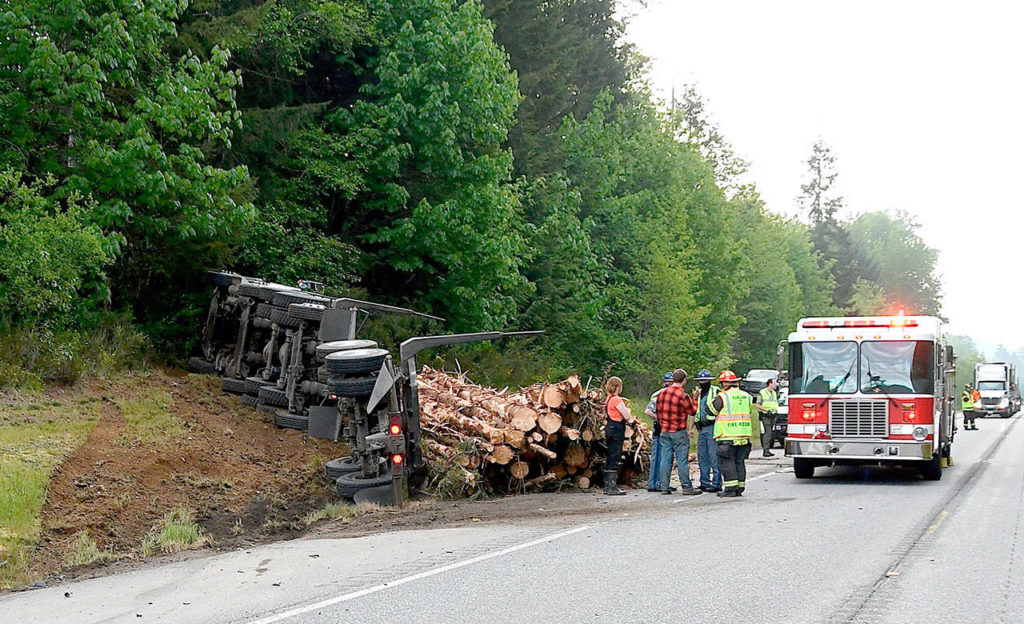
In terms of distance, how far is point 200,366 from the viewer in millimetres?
19766

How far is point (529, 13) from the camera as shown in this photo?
37.6m

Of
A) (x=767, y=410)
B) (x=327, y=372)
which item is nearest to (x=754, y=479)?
(x=767, y=410)

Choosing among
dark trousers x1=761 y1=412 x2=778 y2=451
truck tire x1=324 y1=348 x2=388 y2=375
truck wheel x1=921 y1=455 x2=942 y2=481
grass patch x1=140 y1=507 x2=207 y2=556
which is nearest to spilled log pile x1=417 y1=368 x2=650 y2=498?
truck tire x1=324 y1=348 x2=388 y2=375

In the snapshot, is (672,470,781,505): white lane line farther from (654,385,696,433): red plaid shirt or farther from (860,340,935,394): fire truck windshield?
(860,340,935,394): fire truck windshield

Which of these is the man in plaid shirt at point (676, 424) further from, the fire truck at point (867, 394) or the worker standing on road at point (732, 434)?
the fire truck at point (867, 394)

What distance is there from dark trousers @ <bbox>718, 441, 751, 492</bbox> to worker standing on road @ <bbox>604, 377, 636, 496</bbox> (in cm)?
149

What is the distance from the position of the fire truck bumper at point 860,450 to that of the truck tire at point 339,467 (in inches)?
286

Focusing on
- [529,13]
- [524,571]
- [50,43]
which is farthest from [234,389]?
[529,13]

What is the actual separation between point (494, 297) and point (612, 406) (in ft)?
45.7

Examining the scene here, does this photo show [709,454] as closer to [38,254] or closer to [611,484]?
[611,484]

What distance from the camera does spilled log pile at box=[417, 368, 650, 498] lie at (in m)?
15.0

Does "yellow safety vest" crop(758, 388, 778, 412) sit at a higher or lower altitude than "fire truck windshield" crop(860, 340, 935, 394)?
lower

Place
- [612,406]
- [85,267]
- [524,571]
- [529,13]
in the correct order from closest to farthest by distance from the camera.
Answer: [524,571], [612,406], [85,267], [529,13]

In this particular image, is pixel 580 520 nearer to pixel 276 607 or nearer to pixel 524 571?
pixel 524 571
